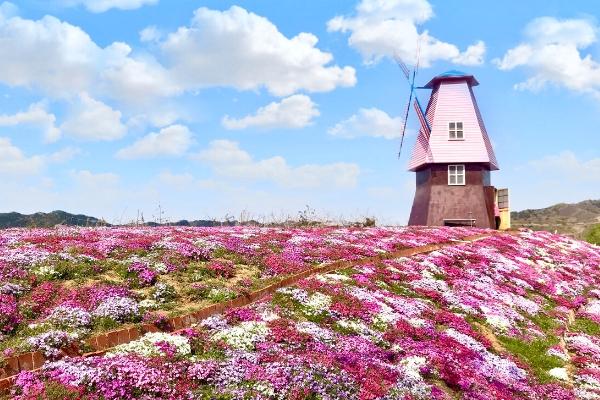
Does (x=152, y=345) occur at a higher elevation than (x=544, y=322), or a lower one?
higher

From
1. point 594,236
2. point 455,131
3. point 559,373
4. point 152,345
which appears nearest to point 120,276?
point 152,345

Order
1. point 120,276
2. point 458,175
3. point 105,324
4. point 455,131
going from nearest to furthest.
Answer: point 105,324
point 120,276
point 458,175
point 455,131

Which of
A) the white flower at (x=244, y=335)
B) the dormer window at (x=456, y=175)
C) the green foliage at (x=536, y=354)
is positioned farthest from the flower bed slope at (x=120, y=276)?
the dormer window at (x=456, y=175)

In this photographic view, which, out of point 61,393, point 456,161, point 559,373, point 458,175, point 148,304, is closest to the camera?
point 61,393

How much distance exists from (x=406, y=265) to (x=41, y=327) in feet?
59.7

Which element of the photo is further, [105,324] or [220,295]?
[220,295]

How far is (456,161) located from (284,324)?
158ft

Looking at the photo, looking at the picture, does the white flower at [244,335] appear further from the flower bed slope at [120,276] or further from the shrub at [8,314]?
the shrub at [8,314]

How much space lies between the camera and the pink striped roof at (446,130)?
198 feet

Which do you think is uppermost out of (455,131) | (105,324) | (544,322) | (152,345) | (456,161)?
(455,131)

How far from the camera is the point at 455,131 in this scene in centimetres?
6097

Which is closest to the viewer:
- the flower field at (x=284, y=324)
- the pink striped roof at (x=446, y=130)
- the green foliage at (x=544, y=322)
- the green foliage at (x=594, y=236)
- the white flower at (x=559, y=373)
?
the flower field at (x=284, y=324)

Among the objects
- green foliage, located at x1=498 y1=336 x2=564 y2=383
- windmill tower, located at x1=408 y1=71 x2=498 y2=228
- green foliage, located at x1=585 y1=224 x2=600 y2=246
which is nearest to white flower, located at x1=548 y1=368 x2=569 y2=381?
green foliage, located at x1=498 y1=336 x2=564 y2=383

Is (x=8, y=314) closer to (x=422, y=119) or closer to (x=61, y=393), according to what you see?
(x=61, y=393)
